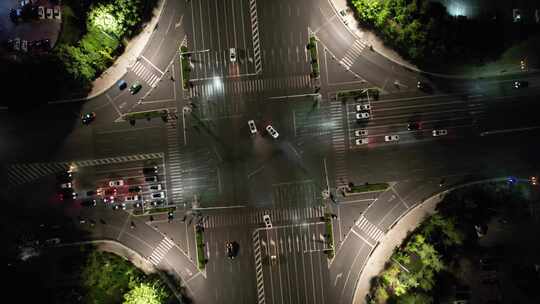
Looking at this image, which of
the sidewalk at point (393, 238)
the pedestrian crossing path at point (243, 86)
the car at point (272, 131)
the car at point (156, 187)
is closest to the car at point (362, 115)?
the pedestrian crossing path at point (243, 86)

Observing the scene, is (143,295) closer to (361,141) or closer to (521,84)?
(361,141)

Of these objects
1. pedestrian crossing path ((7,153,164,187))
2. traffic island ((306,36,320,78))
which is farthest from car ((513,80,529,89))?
pedestrian crossing path ((7,153,164,187))

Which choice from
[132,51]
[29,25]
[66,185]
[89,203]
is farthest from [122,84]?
[89,203]

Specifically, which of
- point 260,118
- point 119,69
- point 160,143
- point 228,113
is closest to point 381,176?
point 260,118

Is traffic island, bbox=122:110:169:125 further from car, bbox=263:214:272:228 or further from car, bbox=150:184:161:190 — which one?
car, bbox=263:214:272:228

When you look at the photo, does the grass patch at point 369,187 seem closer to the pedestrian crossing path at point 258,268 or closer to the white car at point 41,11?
the pedestrian crossing path at point 258,268
